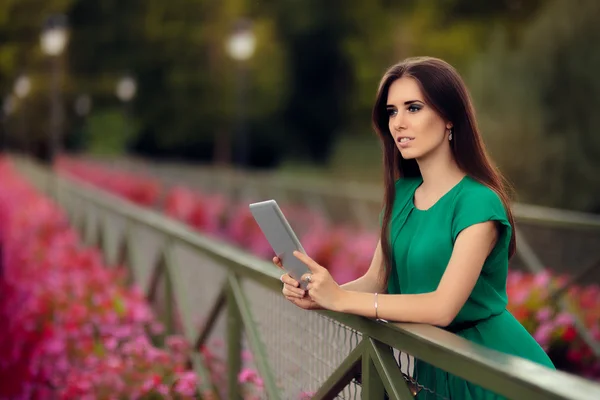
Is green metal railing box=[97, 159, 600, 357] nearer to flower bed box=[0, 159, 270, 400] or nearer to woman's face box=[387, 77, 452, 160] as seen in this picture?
flower bed box=[0, 159, 270, 400]

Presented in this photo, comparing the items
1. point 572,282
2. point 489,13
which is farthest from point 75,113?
point 572,282

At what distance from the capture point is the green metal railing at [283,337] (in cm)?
190

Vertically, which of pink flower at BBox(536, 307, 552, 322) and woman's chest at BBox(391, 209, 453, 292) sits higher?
woman's chest at BBox(391, 209, 453, 292)

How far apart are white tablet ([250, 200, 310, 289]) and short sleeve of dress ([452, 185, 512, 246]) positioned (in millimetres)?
454

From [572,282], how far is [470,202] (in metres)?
4.36

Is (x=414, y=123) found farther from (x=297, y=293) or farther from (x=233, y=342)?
(x=233, y=342)

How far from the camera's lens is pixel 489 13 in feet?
138

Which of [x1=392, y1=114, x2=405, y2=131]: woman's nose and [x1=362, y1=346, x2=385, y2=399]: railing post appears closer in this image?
[x1=362, y1=346, x2=385, y2=399]: railing post

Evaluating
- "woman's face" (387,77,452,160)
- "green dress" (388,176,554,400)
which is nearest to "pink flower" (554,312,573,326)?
"green dress" (388,176,554,400)

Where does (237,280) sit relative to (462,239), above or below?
below

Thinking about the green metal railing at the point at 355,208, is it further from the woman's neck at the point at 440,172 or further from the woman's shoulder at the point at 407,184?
the woman's neck at the point at 440,172

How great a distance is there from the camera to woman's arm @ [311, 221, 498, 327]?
7.85 ft

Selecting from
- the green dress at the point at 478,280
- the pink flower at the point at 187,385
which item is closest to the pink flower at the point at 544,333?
the pink flower at the point at 187,385

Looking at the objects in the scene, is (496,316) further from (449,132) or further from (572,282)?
(572,282)
